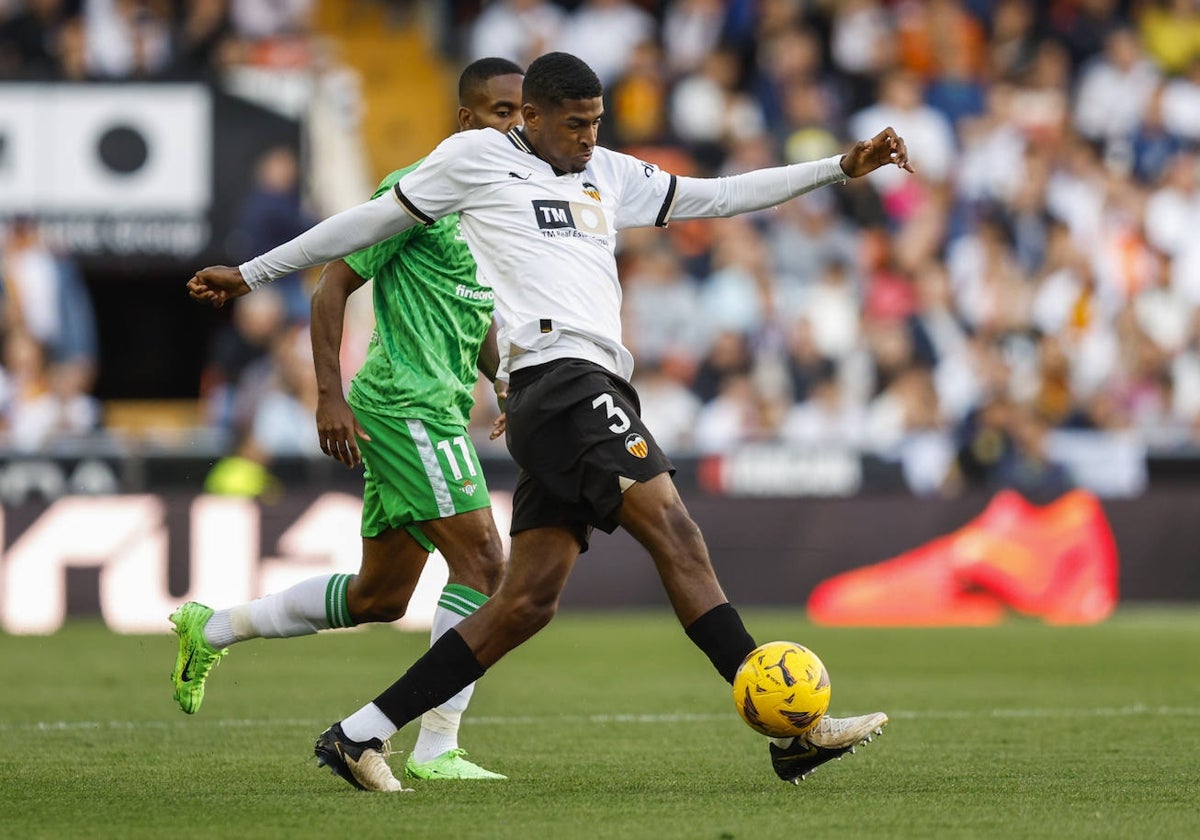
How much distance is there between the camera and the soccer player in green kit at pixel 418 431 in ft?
22.8

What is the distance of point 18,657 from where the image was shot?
1176 centimetres

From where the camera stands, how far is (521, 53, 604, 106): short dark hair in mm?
6383

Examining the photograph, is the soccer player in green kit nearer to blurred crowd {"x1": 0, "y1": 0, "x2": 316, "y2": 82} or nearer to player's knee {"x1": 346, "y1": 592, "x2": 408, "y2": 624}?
player's knee {"x1": 346, "y1": 592, "x2": 408, "y2": 624}

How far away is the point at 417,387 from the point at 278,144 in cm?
1005

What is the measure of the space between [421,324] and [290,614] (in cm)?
113

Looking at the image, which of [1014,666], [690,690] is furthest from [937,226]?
[690,690]

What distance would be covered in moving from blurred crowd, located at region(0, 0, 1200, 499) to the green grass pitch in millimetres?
3977

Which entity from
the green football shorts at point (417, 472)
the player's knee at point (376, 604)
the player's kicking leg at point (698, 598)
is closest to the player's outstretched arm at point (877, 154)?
the player's kicking leg at point (698, 598)

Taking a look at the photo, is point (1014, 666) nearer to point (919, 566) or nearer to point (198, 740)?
point (919, 566)

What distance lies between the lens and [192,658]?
746cm

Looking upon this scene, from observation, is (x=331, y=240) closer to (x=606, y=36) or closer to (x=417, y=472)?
(x=417, y=472)

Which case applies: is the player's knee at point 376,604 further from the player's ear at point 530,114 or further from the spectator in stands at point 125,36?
the spectator in stands at point 125,36

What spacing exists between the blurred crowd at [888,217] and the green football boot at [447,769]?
8.46 m

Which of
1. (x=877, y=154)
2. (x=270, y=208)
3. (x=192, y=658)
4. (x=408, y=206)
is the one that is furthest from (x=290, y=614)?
(x=270, y=208)
